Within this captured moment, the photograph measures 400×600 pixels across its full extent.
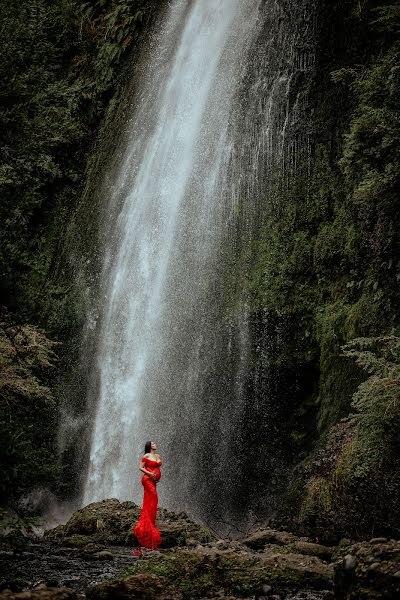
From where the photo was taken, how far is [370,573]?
15.8 ft

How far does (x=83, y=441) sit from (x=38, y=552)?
7239 mm

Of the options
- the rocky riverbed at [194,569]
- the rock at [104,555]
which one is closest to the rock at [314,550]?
the rocky riverbed at [194,569]

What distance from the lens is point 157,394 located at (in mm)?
15352

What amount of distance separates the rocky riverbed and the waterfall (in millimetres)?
3566

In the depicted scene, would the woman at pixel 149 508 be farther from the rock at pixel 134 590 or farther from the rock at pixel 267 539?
the rock at pixel 134 590

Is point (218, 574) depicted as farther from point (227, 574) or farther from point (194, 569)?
point (194, 569)

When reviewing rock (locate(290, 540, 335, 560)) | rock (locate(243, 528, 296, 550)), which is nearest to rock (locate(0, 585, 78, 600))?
rock (locate(290, 540, 335, 560))

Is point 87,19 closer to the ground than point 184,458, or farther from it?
farther from it

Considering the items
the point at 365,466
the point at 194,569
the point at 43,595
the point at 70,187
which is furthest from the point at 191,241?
the point at 43,595

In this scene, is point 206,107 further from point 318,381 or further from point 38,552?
point 38,552

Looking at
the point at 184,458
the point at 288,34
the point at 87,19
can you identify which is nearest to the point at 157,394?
the point at 184,458

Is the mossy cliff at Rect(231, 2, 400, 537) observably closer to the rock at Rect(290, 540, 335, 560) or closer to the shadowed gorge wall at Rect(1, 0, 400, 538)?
the shadowed gorge wall at Rect(1, 0, 400, 538)

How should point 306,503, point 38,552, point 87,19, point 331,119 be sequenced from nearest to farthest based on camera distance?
1. point 38,552
2. point 306,503
3. point 331,119
4. point 87,19

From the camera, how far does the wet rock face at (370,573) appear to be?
15.1 feet
